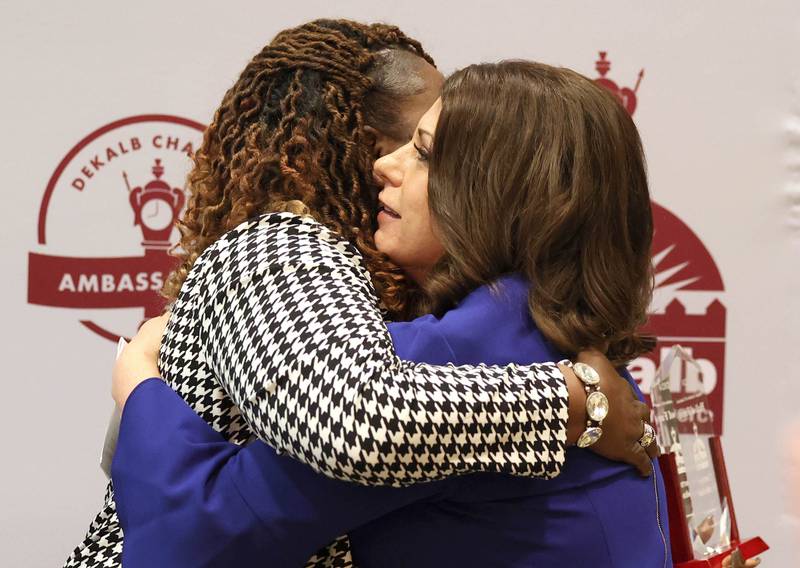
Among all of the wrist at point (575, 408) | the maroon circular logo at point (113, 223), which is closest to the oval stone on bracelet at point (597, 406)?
the wrist at point (575, 408)

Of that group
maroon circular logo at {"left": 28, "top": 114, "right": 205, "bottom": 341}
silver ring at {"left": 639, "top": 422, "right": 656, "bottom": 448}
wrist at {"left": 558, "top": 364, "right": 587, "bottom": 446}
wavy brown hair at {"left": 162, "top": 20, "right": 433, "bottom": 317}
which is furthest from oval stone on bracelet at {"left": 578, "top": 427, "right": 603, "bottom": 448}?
maroon circular logo at {"left": 28, "top": 114, "right": 205, "bottom": 341}

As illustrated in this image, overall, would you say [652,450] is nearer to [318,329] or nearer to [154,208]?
Answer: [318,329]

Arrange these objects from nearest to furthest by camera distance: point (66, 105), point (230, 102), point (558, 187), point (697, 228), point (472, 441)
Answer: point (472, 441)
point (558, 187)
point (230, 102)
point (66, 105)
point (697, 228)

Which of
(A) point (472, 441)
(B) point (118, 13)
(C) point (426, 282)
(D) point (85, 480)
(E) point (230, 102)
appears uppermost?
(B) point (118, 13)

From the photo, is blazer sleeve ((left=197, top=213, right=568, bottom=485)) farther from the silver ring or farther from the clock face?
the clock face

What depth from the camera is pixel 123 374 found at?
1188mm

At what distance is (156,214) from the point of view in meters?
2.23

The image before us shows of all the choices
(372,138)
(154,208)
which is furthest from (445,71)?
(372,138)

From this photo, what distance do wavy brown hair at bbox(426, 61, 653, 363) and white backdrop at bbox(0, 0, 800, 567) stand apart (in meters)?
1.18

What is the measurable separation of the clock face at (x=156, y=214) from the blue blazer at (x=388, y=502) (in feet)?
3.72

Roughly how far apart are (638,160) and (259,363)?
1.56ft

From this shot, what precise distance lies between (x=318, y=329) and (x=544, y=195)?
0.29 meters

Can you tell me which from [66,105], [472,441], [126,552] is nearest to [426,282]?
[472,441]

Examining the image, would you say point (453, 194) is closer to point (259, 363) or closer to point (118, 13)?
point (259, 363)
